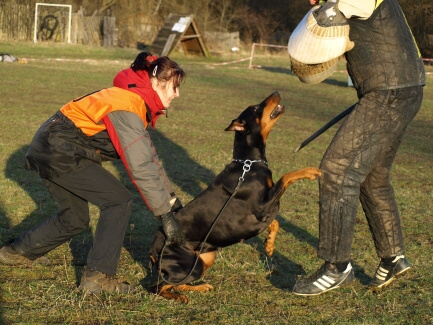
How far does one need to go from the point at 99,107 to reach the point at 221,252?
1.57 metres

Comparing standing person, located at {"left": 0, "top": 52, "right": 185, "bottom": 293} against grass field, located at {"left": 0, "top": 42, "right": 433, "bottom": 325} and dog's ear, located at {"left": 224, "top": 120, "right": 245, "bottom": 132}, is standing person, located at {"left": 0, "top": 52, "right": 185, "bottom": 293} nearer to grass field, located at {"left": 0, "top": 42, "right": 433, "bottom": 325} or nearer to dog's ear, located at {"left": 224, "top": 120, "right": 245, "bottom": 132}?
grass field, located at {"left": 0, "top": 42, "right": 433, "bottom": 325}

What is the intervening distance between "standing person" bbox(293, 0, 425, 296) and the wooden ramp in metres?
20.0

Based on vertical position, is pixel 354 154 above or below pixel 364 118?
below

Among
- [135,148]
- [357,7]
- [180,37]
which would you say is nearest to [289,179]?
[135,148]

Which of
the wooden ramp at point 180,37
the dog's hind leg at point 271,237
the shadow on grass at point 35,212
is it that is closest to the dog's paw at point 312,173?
the dog's hind leg at point 271,237

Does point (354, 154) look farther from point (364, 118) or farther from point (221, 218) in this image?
point (221, 218)

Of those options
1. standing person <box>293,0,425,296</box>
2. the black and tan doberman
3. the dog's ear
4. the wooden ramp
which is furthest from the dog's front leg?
the wooden ramp

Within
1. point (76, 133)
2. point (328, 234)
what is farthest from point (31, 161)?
point (328, 234)

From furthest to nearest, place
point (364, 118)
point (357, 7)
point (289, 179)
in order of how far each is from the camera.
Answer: point (289, 179) < point (364, 118) < point (357, 7)

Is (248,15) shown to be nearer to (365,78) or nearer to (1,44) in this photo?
(1,44)

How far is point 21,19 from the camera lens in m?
28.2

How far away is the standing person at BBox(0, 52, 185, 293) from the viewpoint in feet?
11.4

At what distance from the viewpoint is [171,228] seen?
3699 mm

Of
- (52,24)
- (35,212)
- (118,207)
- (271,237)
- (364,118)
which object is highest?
(364,118)
